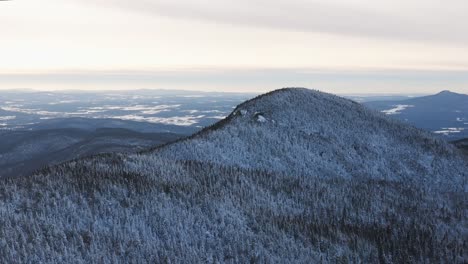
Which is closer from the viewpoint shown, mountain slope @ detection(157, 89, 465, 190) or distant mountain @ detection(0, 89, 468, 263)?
distant mountain @ detection(0, 89, 468, 263)

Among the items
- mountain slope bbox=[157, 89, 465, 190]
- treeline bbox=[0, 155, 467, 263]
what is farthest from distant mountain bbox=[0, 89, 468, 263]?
mountain slope bbox=[157, 89, 465, 190]

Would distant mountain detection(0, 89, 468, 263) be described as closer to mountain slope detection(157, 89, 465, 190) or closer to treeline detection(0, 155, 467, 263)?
treeline detection(0, 155, 467, 263)

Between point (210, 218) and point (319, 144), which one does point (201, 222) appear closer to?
point (210, 218)

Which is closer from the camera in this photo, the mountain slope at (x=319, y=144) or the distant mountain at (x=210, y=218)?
the distant mountain at (x=210, y=218)

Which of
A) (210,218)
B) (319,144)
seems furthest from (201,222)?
(319,144)

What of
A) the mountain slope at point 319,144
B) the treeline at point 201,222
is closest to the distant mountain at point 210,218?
the treeline at point 201,222

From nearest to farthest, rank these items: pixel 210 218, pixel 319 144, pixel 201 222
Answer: pixel 201 222, pixel 210 218, pixel 319 144

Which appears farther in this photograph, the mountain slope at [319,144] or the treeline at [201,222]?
the mountain slope at [319,144]

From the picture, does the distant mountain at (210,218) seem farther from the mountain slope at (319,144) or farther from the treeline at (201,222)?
the mountain slope at (319,144)

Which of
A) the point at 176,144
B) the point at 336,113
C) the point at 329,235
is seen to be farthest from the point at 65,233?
the point at 336,113

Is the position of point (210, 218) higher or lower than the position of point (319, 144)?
higher

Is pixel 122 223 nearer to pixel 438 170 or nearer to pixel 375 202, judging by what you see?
pixel 375 202
